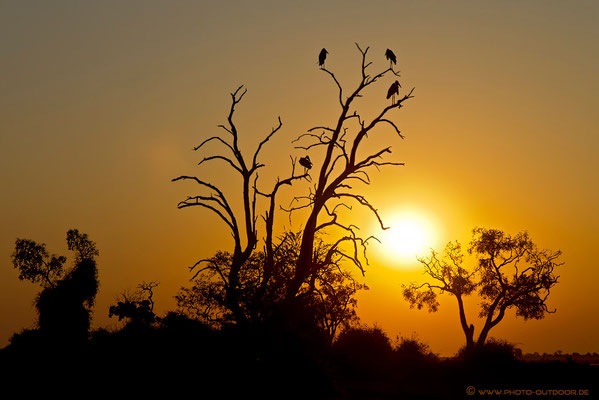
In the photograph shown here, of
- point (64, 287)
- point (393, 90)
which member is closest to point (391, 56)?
point (393, 90)

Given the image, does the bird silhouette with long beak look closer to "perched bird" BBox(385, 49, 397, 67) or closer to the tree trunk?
"perched bird" BBox(385, 49, 397, 67)

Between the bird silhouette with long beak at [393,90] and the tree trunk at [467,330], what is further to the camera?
the tree trunk at [467,330]

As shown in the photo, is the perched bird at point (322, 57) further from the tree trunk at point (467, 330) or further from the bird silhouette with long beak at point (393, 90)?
the tree trunk at point (467, 330)

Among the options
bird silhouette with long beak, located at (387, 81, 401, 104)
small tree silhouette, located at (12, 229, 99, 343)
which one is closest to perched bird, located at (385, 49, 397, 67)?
bird silhouette with long beak, located at (387, 81, 401, 104)

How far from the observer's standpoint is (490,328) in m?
54.0

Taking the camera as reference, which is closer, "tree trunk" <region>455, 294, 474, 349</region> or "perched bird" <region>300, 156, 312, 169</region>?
"perched bird" <region>300, 156, 312, 169</region>

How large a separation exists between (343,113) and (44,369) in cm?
1574

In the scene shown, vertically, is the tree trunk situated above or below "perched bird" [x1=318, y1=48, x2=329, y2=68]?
Answer: below

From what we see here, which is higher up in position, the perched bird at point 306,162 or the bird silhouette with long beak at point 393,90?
the bird silhouette with long beak at point 393,90

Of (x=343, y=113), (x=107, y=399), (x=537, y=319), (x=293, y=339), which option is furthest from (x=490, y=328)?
(x=107, y=399)

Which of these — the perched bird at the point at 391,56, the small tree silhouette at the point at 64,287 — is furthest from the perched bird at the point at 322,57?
the small tree silhouette at the point at 64,287

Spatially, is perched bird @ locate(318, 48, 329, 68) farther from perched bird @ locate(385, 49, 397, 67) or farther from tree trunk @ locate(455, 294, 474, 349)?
tree trunk @ locate(455, 294, 474, 349)

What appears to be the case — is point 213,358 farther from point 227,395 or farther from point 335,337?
point 335,337

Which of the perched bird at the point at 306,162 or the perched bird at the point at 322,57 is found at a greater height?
the perched bird at the point at 322,57
